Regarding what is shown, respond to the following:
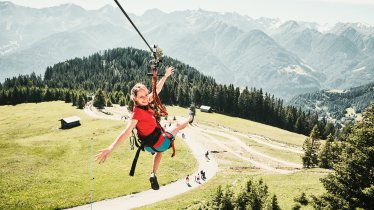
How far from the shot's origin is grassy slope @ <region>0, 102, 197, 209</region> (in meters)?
51.0

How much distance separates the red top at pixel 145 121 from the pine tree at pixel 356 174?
2032 cm

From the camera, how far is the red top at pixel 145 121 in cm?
955

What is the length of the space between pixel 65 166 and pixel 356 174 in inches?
2174

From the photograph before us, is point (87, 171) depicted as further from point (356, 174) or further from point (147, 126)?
point (147, 126)

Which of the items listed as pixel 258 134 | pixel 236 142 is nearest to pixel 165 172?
pixel 236 142

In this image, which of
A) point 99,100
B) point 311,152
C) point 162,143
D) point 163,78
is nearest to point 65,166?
point 311,152

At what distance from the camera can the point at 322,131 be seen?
14900 centimetres

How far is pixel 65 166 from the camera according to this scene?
65.8 metres

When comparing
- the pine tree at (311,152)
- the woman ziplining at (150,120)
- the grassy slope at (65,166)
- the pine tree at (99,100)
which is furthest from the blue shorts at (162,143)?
the pine tree at (99,100)

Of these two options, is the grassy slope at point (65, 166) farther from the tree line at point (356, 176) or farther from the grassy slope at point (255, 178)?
the tree line at point (356, 176)

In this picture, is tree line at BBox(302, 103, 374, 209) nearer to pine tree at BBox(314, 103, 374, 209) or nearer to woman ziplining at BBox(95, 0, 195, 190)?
pine tree at BBox(314, 103, 374, 209)

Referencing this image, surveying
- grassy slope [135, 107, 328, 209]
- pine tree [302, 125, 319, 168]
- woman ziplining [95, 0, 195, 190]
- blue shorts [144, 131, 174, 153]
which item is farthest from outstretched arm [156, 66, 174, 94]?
pine tree [302, 125, 319, 168]

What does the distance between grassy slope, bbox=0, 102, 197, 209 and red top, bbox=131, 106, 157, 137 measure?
42912mm

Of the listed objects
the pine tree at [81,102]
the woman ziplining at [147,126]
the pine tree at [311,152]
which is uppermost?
the woman ziplining at [147,126]
